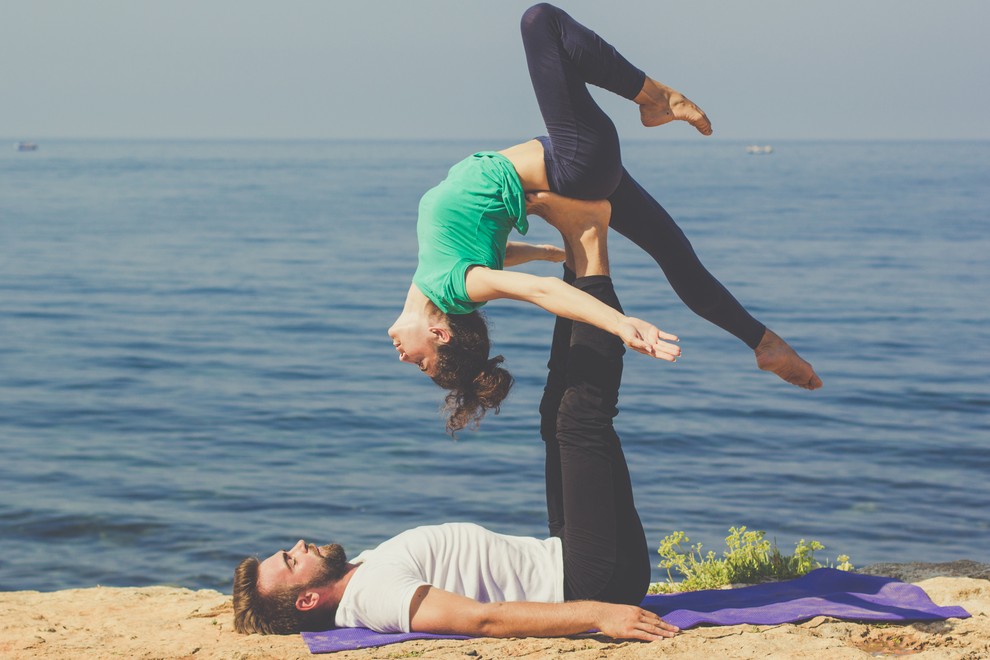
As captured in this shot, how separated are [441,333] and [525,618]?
141cm

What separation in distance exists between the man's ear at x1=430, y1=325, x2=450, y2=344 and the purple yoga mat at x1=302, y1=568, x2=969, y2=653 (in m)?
1.39

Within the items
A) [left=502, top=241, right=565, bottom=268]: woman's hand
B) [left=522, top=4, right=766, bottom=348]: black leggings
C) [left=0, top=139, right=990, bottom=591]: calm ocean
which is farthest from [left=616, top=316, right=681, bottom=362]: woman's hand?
[left=0, top=139, right=990, bottom=591]: calm ocean

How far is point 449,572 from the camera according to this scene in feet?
17.2

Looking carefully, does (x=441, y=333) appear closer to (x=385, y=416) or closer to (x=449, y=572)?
(x=449, y=572)

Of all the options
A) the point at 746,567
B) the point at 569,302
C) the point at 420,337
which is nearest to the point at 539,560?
the point at 420,337

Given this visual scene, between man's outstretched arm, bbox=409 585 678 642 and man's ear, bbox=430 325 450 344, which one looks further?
man's ear, bbox=430 325 450 344

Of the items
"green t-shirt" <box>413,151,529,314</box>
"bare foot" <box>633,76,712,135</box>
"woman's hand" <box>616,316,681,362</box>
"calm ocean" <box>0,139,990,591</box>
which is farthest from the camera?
"calm ocean" <box>0,139,990,591</box>

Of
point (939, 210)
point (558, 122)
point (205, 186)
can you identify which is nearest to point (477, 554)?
point (558, 122)

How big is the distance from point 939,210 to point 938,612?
182ft

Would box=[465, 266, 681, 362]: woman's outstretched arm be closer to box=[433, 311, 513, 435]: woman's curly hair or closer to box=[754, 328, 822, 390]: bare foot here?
box=[433, 311, 513, 435]: woman's curly hair

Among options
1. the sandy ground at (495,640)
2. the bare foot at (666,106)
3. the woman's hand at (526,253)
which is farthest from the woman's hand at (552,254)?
the sandy ground at (495,640)

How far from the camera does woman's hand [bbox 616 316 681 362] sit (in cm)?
425

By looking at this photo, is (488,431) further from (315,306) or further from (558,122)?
(315,306)

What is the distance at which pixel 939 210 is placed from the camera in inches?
2221
